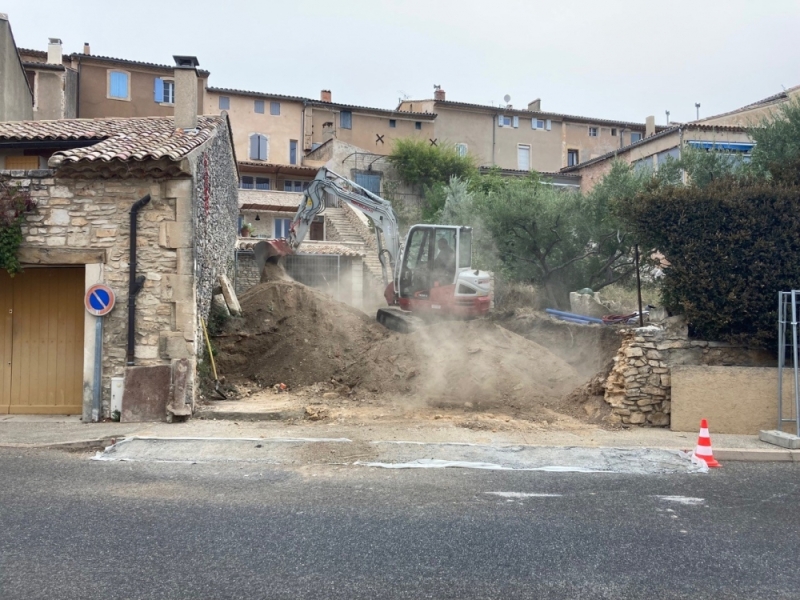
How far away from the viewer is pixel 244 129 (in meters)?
35.8

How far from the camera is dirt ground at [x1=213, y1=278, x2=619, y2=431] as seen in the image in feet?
33.2

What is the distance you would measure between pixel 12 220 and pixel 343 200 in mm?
8192

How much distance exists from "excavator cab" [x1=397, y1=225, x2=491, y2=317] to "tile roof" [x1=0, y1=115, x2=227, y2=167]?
5351mm

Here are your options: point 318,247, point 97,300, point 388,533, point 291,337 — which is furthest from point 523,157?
point 388,533

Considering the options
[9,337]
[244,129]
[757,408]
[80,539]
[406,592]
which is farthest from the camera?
[244,129]

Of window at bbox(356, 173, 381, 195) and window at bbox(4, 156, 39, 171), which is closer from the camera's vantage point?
window at bbox(4, 156, 39, 171)

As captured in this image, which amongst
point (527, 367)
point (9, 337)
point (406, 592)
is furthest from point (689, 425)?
point (9, 337)

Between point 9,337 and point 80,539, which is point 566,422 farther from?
point 9,337

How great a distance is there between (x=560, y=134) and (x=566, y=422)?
36.0 metres

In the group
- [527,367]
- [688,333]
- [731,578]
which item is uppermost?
[688,333]

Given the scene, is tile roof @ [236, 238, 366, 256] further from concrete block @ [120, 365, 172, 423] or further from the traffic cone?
the traffic cone

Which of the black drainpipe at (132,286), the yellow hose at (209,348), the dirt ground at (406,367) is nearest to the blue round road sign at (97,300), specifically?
the black drainpipe at (132,286)

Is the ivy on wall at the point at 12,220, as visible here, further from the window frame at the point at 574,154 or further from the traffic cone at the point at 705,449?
the window frame at the point at 574,154

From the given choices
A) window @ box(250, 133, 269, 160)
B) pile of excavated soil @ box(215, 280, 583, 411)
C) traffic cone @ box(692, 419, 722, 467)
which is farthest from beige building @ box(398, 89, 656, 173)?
traffic cone @ box(692, 419, 722, 467)
